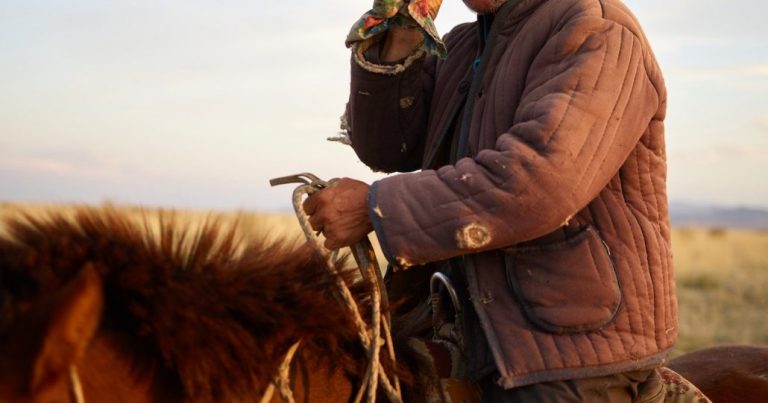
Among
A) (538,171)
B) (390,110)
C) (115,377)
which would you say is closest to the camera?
(115,377)

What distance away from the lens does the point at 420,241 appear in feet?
7.61

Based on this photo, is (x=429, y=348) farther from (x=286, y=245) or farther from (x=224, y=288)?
(x=224, y=288)

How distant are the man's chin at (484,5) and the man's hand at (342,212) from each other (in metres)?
0.79

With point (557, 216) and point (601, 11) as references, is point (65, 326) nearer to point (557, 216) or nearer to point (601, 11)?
point (557, 216)

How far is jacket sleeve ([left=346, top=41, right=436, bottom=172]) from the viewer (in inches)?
121

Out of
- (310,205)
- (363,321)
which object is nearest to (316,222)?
(310,205)

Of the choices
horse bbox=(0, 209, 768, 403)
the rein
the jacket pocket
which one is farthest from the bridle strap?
the jacket pocket

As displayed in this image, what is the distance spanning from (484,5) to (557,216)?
2.90 ft

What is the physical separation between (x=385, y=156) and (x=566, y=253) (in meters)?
1.11

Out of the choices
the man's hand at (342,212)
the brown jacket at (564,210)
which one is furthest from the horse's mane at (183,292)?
the brown jacket at (564,210)

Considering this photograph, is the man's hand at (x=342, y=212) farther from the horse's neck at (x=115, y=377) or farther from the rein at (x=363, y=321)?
the horse's neck at (x=115, y=377)

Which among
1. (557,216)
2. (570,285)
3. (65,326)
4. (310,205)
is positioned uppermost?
(65,326)

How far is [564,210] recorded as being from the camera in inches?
89.4

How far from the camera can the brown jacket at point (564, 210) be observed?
228 cm
